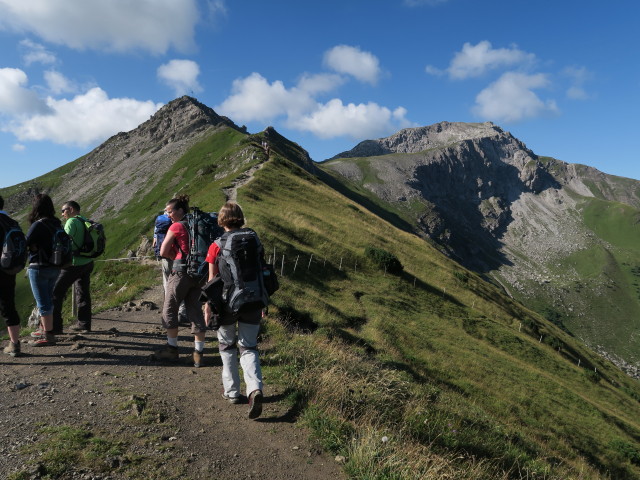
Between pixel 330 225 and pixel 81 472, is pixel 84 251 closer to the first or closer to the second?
pixel 81 472

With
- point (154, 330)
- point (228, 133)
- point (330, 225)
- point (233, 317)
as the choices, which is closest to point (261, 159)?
point (330, 225)

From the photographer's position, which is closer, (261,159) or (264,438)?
(264,438)

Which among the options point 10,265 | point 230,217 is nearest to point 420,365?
point 230,217

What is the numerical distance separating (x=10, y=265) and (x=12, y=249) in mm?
361

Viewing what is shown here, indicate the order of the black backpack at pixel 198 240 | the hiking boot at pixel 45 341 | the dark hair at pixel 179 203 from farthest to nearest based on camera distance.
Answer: the hiking boot at pixel 45 341 < the dark hair at pixel 179 203 < the black backpack at pixel 198 240

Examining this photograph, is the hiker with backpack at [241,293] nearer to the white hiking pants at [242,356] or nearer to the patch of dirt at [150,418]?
the white hiking pants at [242,356]

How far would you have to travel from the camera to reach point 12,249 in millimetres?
8703

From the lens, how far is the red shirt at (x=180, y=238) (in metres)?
9.13

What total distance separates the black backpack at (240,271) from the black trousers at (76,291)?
21.2 feet

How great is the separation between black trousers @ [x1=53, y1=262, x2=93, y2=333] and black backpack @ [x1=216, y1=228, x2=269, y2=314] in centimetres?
645

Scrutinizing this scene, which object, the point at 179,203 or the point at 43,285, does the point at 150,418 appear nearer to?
the point at 179,203

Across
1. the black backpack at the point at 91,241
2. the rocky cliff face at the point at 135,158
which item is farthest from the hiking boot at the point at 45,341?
the rocky cliff face at the point at 135,158

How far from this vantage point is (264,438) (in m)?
6.36

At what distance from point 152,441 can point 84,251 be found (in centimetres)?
721
